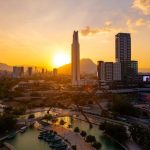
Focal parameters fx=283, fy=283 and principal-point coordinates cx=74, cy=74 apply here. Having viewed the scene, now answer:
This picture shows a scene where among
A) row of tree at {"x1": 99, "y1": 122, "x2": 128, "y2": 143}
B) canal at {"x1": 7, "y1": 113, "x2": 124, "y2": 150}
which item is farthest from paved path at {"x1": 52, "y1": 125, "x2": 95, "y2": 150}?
row of tree at {"x1": 99, "y1": 122, "x2": 128, "y2": 143}

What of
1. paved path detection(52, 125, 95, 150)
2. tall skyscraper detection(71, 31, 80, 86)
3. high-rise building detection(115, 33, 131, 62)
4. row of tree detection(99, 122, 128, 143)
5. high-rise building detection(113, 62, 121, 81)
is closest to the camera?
paved path detection(52, 125, 95, 150)

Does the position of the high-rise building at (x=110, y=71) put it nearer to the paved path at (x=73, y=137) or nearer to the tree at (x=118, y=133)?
the paved path at (x=73, y=137)

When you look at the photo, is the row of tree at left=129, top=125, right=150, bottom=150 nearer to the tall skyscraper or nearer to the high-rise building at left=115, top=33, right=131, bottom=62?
the high-rise building at left=115, top=33, right=131, bottom=62

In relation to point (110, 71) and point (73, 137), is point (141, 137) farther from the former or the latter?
point (110, 71)

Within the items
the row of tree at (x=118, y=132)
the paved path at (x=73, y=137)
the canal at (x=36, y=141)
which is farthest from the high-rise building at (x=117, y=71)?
the row of tree at (x=118, y=132)

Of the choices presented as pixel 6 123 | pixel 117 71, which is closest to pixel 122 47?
pixel 117 71
